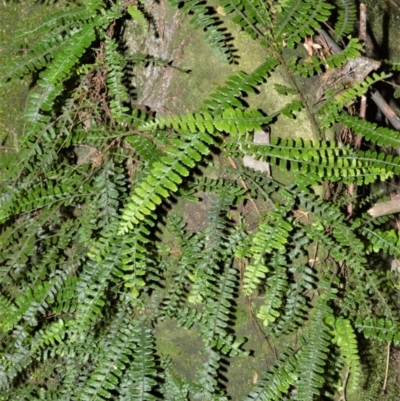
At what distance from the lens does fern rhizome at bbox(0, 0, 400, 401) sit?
2166 millimetres

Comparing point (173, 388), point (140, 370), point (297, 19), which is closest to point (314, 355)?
point (173, 388)

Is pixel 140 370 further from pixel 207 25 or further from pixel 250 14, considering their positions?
pixel 250 14

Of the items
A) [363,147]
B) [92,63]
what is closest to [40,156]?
[92,63]

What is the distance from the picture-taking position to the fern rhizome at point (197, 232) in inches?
85.3

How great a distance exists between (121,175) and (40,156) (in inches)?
17.3

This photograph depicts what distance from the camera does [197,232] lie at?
2314mm

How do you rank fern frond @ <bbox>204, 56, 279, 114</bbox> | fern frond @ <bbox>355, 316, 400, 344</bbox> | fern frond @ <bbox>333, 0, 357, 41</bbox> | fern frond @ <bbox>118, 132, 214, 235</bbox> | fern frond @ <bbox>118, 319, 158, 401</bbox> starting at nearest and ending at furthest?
fern frond @ <bbox>118, 132, 214, 235</bbox>, fern frond @ <bbox>204, 56, 279, 114</bbox>, fern frond @ <bbox>118, 319, 158, 401</bbox>, fern frond @ <bbox>355, 316, 400, 344</bbox>, fern frond @ <bbox>333, 0, 357, 41</bbox>

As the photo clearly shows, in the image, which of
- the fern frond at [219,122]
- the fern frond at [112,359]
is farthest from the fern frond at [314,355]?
the fern frond at [219,122]

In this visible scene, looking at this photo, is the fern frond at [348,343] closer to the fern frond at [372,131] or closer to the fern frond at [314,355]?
the fern frond at [314,355]

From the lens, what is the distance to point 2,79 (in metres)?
2.26

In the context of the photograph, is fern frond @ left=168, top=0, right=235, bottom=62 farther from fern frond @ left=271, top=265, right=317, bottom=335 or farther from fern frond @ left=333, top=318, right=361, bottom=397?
fern frond @ left=333, top=318, right=361, bottom=397

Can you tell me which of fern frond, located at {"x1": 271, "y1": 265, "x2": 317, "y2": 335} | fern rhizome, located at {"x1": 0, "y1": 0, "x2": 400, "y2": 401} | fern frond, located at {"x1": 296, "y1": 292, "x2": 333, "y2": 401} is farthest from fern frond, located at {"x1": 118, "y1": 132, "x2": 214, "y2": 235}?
fern frond, located at {"x1": 296, "y1": 292, "x2": 333, "y2": 401}

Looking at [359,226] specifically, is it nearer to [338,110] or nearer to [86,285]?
[338,110]

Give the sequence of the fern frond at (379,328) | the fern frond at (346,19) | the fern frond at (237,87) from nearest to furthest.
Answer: the fern frond at (237,87) → the fern frond at (379,328) → the fern frond at (346,19)
